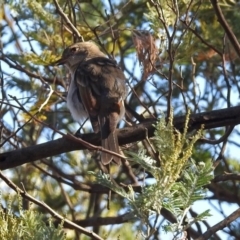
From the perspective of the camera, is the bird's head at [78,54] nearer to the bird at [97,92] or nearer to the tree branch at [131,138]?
the bird at [97,92]

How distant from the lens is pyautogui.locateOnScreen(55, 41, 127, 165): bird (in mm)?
6344

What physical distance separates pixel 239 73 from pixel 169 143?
5.15m

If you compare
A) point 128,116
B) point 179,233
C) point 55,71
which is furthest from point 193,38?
point 179,233

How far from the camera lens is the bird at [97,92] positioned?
634 centimetres

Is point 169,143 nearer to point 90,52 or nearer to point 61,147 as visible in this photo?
point 61,147

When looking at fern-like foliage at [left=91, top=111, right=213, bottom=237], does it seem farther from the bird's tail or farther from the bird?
the bird

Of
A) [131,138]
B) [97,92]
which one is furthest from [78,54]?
[131,138]

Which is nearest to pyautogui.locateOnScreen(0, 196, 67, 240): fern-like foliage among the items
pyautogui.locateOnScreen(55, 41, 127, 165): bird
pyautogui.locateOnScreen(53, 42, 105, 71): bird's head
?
pyautogui.locateOnScreen(55, 41, 127, 165): bird

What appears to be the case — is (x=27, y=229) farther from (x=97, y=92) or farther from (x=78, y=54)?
(x=78, y=54)

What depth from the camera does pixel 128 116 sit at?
21.5 feet

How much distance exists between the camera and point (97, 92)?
22.0 ft

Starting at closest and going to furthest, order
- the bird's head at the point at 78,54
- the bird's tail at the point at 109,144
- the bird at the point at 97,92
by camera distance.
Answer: the bird's tail at the point at 109,144, the bird at the point at 97,92, the bird's head at the point at 78,54

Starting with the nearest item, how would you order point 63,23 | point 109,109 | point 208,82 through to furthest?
point 63,23, point 109,109, point 208,82

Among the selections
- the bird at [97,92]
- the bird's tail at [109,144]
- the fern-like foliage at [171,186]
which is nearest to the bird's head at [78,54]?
the bird at [97,92]
